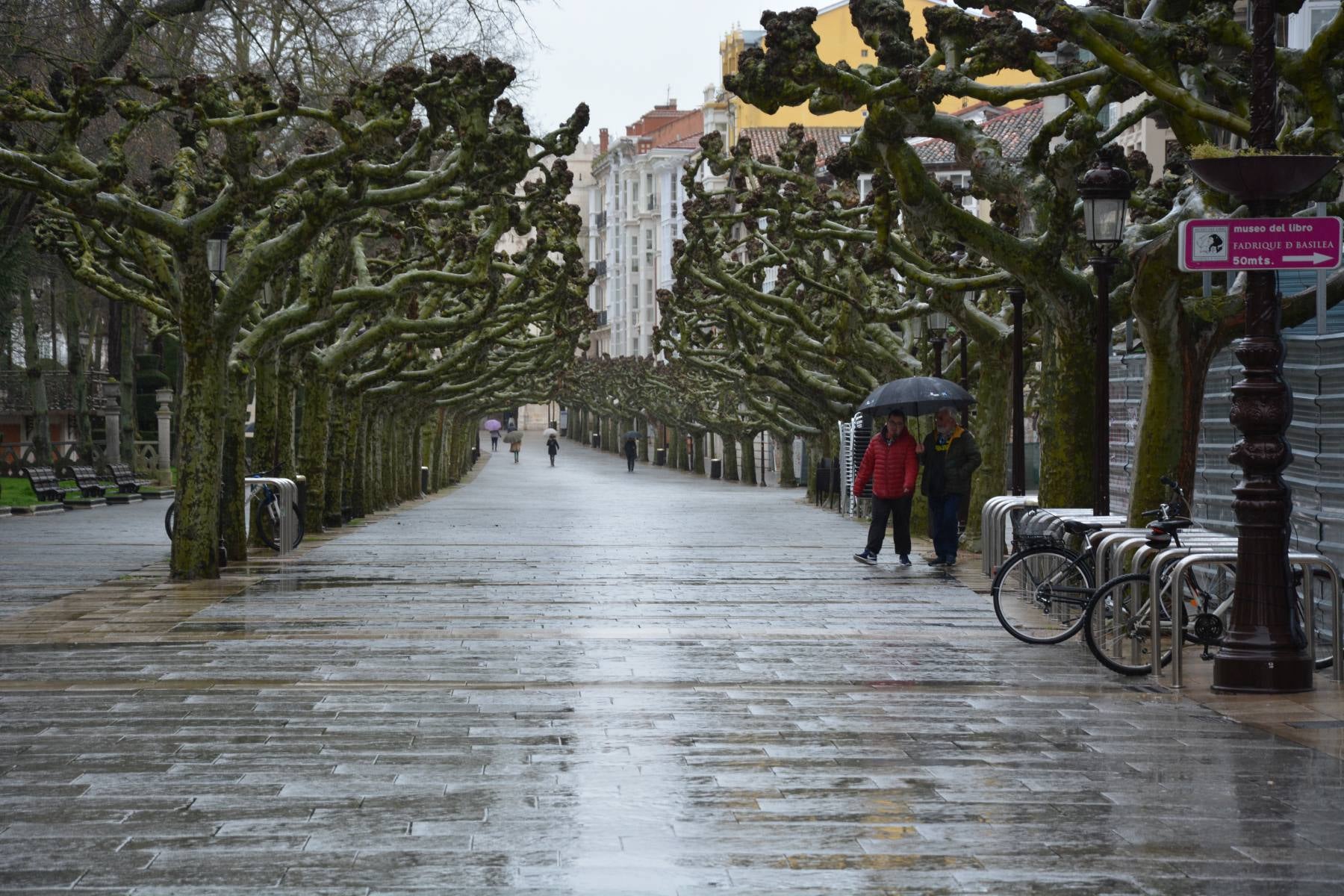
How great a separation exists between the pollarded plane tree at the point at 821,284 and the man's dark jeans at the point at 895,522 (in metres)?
2.48

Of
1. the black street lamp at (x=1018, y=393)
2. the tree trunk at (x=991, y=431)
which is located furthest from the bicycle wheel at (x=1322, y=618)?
the tree trunk at (x=991, y=431)

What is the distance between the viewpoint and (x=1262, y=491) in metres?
11.7

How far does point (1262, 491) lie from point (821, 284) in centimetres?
2409

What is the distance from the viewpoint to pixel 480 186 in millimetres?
26703

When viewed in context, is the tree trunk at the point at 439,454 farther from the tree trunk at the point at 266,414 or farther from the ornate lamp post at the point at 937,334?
the tree trunk at the point at 266,414

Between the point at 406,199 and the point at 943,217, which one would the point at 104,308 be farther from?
the point at 943,217

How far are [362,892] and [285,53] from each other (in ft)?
107

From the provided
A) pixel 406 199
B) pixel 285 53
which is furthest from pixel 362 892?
→ pixel 285 53

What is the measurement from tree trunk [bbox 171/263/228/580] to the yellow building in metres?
53.2

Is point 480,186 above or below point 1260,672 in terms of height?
above

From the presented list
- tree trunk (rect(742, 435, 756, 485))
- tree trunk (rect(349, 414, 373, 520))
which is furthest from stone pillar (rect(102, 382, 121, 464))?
tree trunk (rect(742, 435, 756, 485))

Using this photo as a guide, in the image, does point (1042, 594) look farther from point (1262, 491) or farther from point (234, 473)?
point (234, 473)

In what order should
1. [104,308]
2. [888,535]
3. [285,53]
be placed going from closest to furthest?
[888,535] → [285,53] → [104,308]

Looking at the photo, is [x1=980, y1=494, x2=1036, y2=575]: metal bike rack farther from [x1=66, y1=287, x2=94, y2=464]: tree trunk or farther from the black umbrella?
[x1=66, y1=287, x2=94, y2=464]: tree trunk
